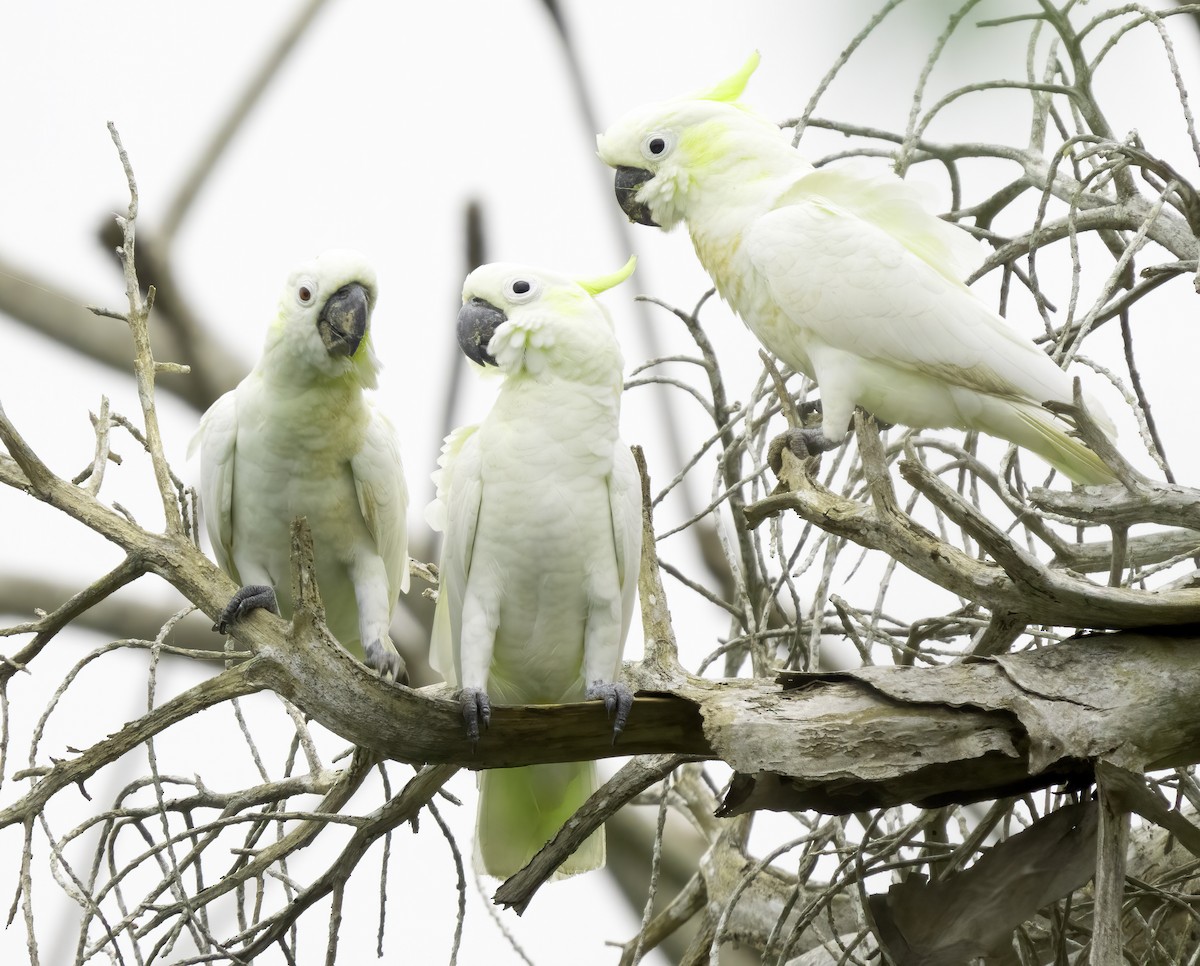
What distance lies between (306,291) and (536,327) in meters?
0.51

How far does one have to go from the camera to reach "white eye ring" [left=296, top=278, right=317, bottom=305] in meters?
2.48

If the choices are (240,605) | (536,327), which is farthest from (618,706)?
(536,327)

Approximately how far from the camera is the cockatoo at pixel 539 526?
89.9 inches

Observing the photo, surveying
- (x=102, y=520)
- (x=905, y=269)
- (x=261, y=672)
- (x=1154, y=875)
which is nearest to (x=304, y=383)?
(x=102, y=520)

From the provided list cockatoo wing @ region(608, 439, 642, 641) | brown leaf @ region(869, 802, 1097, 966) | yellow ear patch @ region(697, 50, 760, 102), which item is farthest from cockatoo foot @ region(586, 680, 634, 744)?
yellow ear patch @ region(697, 50, 760, 102)

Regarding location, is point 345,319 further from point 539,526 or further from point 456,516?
point 539,526

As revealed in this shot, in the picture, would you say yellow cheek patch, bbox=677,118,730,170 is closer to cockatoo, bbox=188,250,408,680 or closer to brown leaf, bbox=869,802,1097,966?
cockatoo, bbox=188,250,408,680

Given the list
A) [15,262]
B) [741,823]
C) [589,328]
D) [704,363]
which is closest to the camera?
[589,328]

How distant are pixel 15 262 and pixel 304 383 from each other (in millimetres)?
2841

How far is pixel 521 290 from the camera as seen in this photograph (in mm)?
2379

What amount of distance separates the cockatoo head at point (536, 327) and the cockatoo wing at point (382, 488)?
14.5 inches

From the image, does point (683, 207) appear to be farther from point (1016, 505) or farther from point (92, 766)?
point (92, 766)

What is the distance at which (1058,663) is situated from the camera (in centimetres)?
184

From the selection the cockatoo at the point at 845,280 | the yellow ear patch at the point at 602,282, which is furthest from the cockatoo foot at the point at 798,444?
the yellow ear patch at the point at 602,282
